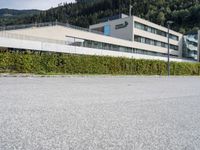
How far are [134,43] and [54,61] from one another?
122 feet

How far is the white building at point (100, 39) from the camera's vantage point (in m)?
37.5

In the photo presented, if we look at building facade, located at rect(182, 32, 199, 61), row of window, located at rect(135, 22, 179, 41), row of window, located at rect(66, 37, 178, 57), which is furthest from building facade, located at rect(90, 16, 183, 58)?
building facade, located at rect(182, 32, 199, 61)

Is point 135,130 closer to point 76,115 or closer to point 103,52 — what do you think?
point 76,115

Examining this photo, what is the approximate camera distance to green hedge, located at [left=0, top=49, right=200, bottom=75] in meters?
24.7

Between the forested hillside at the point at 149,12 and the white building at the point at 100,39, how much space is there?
39.9 m

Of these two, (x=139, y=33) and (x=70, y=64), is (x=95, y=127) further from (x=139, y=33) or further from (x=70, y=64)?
(x=139, y=33)

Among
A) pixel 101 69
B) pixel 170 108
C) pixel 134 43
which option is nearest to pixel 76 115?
pixel 170 108

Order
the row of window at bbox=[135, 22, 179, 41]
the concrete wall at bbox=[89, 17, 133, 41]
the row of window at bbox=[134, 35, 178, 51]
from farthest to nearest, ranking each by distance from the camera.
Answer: the row of window at bbox=[135, 22, 179, 41], the row of window at bbox=[134, 35, 178, 51], the concrete wall at bbox=[89, 17, 133, 41]

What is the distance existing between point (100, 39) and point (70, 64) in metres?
25.2

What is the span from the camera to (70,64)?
29.7m

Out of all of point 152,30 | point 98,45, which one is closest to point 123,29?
point 152,30

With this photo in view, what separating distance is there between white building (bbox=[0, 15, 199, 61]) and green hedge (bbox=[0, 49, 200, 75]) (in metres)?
8.93

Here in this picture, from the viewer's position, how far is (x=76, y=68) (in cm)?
3033

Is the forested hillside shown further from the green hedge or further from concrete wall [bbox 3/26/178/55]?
the green hedge
